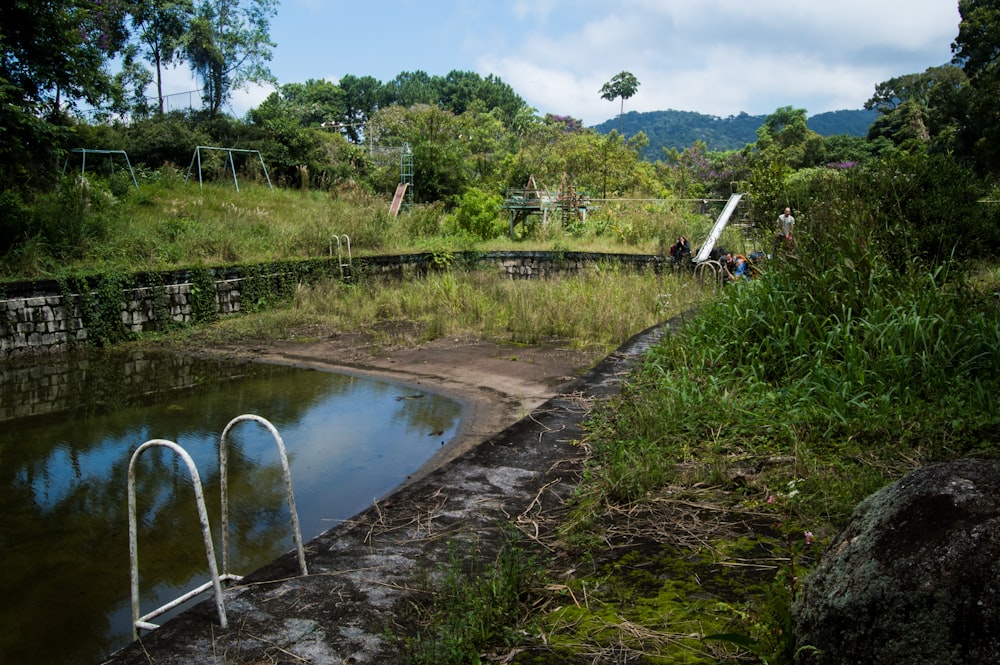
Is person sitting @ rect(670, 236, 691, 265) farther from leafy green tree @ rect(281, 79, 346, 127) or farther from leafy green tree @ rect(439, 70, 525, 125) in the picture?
leafy green tree @ rect(439, 70, 525, 125)

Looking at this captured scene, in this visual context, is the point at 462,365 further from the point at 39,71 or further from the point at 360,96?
the point at 360,96

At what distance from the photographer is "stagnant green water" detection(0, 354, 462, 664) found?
4.40 m

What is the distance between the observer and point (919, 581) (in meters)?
1.74

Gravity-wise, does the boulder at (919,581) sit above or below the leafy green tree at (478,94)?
below

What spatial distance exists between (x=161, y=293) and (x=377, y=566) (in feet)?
33.6

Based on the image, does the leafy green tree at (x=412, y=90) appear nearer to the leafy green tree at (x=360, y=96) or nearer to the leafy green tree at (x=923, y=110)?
the leafy green tree at (x=360, y=96)

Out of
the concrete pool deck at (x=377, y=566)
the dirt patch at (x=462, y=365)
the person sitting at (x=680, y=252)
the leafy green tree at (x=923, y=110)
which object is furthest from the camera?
the leafy green tree at (x=923, y=110)

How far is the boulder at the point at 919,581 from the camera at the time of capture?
5.46 feet

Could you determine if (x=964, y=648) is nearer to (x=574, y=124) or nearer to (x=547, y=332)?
(x=547, y=332)

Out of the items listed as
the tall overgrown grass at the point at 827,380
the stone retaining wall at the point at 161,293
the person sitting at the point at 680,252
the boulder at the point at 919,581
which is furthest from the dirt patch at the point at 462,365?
the person sitting at the point at 680,252

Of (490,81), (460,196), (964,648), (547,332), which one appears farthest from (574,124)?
(964,648)

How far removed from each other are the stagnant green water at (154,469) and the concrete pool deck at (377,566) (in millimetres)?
1080

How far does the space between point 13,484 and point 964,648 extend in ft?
22.2

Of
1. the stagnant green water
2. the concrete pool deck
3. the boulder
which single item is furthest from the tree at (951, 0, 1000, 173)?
the boulder
